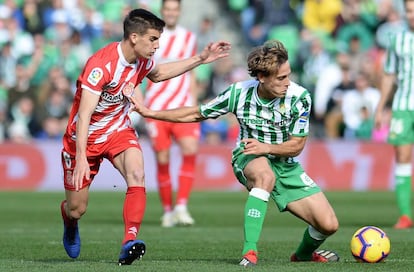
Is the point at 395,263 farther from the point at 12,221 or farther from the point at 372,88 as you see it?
the point at 372,88

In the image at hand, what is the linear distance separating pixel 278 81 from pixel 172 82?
5421 mm

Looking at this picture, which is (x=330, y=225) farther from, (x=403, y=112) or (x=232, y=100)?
(x=403, y=112)

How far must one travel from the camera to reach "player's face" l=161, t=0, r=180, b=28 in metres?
13.7

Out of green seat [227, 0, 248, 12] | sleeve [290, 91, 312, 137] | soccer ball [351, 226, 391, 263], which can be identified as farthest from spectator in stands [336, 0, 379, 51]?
soccer ball [351, 226, 391, 263]

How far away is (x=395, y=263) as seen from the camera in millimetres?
8773

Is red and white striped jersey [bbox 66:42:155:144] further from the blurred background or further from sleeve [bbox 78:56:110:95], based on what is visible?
the blurred background

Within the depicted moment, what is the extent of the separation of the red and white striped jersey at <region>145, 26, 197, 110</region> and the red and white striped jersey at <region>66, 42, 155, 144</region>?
4.44 meters

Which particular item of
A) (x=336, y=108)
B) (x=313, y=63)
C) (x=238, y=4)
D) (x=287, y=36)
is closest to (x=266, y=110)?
(x=336, y=108)

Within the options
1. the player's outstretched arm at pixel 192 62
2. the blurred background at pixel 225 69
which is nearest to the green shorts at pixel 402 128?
the player's outstretched arm at pixel 192 62

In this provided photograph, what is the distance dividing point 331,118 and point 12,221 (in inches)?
376

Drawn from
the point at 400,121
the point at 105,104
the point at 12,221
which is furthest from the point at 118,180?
the point at 105,104

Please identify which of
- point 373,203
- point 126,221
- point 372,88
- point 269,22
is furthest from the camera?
point 269,22

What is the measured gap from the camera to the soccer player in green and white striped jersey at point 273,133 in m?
8.61

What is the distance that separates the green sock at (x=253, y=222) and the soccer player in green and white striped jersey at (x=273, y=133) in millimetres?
51
